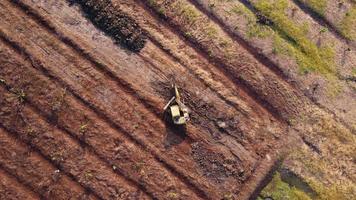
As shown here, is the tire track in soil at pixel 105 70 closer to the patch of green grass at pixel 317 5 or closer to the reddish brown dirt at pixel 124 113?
Answer: the reddish brown dirt at pixel 124 113

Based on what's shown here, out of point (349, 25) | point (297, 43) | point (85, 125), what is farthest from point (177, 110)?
point (349, 25)

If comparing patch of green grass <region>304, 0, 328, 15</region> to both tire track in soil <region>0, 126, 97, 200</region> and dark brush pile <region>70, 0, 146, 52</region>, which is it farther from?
tire track in soil <region>0, 126, 97, 200</region>

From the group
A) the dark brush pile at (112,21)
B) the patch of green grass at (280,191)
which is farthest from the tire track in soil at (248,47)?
the patch of green grass at (280,191)

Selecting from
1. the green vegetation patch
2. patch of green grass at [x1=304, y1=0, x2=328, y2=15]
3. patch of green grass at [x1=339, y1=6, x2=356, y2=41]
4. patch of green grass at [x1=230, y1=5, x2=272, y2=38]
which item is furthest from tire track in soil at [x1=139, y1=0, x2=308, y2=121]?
patch of green grass at [x1=339, y1=6, x2=356, y2=41]

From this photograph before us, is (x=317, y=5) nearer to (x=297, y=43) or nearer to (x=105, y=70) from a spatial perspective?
(x=297, y=43)

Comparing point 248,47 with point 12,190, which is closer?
point 12,190

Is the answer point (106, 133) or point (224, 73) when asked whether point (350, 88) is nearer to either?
point (224, 73)

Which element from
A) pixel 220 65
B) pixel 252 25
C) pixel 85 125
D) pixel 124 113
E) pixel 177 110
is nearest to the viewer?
pixel 85 125
